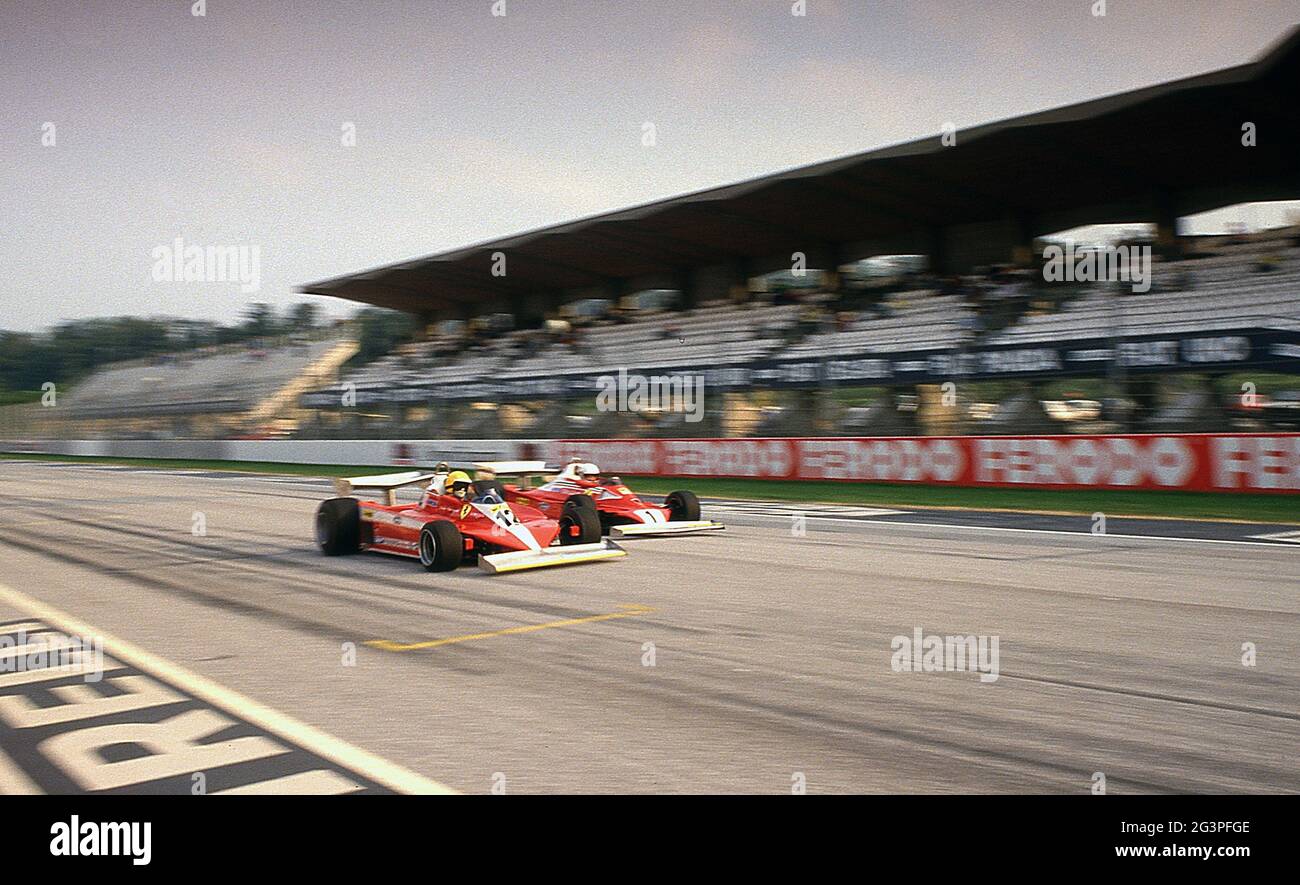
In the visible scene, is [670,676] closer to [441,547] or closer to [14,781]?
[14,781]

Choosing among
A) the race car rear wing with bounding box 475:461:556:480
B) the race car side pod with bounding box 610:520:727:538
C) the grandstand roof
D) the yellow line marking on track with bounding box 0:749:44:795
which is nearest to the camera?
the yellow line marking on track with bounding box 0:749:44:795

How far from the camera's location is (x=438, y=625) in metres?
7.15

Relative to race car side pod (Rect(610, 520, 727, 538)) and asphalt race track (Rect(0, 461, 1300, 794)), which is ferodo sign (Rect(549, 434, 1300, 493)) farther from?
race car side pod (Rect(610, 520, 727, 538))

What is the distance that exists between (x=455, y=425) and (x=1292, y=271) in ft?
73.5

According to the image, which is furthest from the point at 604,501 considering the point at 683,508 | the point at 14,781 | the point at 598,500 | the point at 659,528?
the point at 14,781

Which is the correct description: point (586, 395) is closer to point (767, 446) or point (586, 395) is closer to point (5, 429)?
point (767, 446)

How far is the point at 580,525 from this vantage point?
1071 centimetres

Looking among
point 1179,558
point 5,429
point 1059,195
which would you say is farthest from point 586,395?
point 5,429

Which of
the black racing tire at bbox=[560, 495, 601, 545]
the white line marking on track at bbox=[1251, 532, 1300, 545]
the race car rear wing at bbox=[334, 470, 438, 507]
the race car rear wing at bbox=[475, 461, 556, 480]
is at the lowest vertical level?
the white line marking on track at bbox=[1251, 532, 1300, 545]

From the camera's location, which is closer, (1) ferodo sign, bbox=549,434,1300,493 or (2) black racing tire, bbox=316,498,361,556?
(2) black racing tire, bbox=316,498,361,556

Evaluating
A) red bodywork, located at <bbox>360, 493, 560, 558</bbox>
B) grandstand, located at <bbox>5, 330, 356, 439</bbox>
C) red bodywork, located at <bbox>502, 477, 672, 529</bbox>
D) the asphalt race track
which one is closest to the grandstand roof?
the asphalt race track

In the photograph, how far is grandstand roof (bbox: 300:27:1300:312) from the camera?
71.3 feet

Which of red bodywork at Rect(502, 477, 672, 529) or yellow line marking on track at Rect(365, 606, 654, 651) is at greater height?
red bodywork at Rect(502, 477, 672, 529)

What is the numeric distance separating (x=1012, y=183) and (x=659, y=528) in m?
18.7
